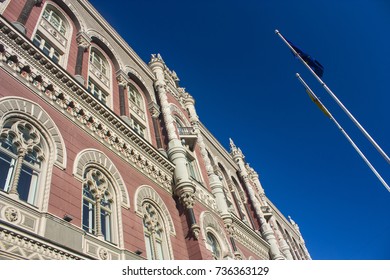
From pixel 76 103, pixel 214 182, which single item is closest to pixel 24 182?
pixel 76 103

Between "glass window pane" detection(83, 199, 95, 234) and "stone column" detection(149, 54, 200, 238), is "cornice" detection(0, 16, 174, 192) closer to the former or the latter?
"stone column" detection(149, 54, 200, 238)

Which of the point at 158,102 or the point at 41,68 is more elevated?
the point at 158,102

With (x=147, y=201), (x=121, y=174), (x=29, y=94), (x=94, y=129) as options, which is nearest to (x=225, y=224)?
(x=147, y=201)

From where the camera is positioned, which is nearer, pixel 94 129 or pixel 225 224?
pixel 94 129

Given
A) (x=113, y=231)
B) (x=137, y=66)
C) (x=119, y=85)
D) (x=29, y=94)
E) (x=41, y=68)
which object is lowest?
(x=113, y=231)

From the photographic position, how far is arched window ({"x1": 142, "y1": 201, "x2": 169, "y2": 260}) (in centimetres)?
1239

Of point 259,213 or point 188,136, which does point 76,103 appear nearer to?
point 188,136

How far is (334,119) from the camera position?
15.4 m

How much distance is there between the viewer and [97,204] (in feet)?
35.6

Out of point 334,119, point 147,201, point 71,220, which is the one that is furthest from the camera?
point 334,119

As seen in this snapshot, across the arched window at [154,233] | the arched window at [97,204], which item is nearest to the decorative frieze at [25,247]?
the arched window at [97,204]

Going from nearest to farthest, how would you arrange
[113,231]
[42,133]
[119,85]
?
[42,133], [113,231], [119,85]

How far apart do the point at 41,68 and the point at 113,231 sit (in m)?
5.98

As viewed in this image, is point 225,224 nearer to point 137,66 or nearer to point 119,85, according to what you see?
point 119,85
